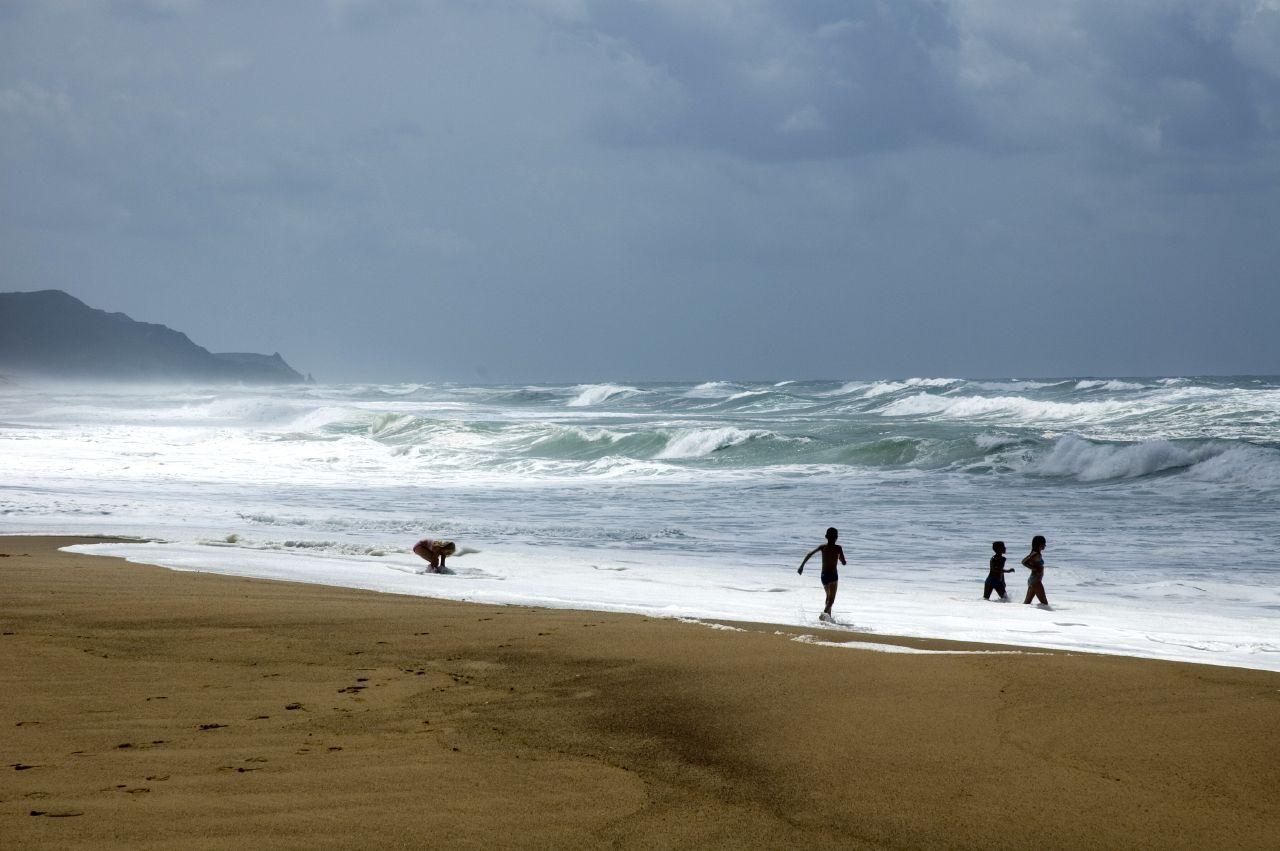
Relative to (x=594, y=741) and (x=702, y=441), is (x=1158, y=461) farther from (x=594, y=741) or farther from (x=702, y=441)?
(x=594, y=741)

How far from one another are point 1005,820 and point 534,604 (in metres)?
5.52

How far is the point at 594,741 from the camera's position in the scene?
4.69 m

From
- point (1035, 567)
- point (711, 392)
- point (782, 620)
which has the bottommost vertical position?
point (782, 620)

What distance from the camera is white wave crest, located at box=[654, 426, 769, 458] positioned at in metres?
30.5

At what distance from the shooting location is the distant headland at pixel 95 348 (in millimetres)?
141000

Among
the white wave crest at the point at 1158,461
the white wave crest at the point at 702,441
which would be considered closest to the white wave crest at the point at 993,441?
the white wave crest at the point at 1158,461

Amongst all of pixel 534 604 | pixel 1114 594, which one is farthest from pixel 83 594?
pixel 1114 594

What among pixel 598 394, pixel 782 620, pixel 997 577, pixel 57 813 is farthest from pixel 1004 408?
pixel 57 813

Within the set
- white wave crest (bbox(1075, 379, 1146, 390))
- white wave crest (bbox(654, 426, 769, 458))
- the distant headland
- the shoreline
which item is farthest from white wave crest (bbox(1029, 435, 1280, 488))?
the distant headland

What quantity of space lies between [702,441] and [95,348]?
142748mm

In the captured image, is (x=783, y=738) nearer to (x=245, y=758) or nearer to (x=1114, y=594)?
(x=245, y=758)

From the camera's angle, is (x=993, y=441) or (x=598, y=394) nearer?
(x=993, y=441)

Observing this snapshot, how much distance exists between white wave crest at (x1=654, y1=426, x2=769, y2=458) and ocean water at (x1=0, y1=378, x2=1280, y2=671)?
122 millimetres

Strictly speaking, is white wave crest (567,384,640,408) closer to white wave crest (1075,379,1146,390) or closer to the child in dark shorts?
white wave crest (1075,379,1146,390)
